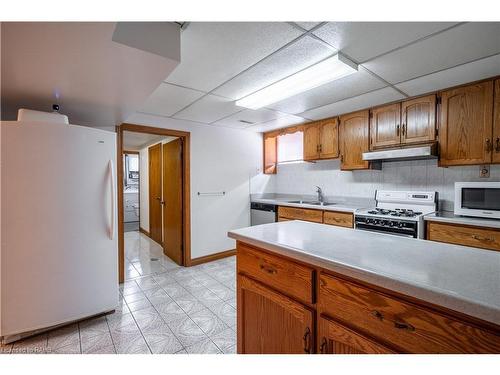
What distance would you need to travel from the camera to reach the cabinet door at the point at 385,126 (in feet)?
9.23

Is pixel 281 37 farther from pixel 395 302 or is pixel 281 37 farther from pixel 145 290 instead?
pixel 145 290

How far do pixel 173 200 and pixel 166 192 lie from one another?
0.37 metres

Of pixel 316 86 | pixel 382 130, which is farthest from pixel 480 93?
pixel 316 86

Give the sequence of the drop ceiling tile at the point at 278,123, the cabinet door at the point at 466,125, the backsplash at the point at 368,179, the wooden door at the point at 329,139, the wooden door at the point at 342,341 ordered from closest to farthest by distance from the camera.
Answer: the wooden door at the point at 342,341 < the cabinet door at the point at 466,125 < the backsplash at the point at 368,179 < the wooden door at the point at 329,139 < the drop ceiling tile at the point at 278,123

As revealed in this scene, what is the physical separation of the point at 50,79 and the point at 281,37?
157cm

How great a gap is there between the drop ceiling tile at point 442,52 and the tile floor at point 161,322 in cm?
250

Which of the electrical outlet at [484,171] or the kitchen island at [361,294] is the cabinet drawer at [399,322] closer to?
the kitchen island at [361,294]

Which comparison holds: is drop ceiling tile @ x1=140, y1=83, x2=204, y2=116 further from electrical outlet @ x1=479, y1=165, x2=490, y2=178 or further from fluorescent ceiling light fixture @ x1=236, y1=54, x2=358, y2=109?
electrical outlet @ x1=479, y1=165, x2=490, y2=178

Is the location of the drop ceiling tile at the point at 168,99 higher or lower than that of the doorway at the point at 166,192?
higher

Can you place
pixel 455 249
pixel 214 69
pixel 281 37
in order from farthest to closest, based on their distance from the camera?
pixel 214 69
pixel 281 37
pixel 455 249

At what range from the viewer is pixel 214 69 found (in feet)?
6.46

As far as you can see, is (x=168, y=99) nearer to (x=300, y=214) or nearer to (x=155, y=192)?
(x=300, y=214)

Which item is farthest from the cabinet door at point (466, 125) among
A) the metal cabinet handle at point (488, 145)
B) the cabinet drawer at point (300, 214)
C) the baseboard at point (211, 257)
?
the baseboard at point (211, 257)

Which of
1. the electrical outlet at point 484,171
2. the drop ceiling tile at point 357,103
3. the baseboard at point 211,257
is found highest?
the drop ceiling tile at point 357,103
